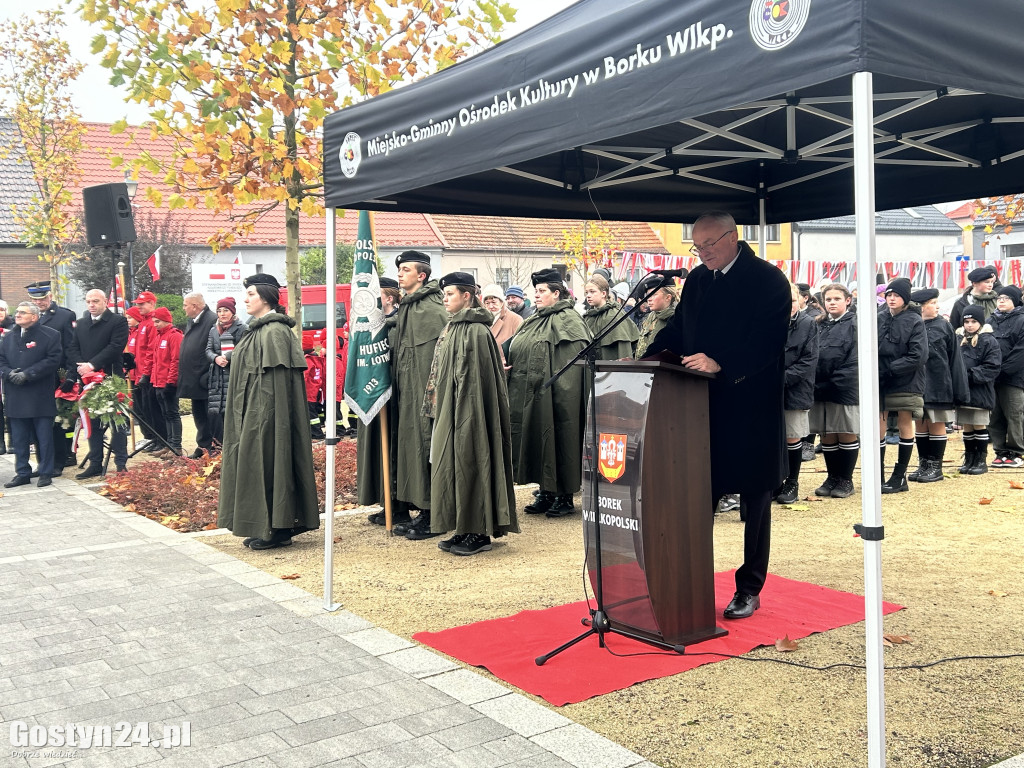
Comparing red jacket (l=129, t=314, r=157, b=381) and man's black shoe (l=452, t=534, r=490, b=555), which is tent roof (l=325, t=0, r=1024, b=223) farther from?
red jacket (l=129, t=314, r=157, b=381)

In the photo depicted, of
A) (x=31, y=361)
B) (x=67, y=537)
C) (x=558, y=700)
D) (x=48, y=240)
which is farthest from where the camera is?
(x=48, y=240)

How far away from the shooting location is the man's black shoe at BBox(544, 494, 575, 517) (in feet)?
29.1

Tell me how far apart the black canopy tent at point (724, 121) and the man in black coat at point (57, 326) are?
7.30 metres

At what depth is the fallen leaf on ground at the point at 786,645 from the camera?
15.9ft

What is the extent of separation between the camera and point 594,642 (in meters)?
5.16

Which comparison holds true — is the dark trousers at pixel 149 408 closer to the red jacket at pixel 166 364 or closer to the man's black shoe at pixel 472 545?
the red jacket at pixel 166 364

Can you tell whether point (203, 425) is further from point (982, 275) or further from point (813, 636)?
point (982, 275)

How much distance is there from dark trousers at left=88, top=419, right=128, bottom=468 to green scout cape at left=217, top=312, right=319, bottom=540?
5102 mm

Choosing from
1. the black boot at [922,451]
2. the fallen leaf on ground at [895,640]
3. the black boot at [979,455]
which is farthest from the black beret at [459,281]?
the black boot at [979,455]

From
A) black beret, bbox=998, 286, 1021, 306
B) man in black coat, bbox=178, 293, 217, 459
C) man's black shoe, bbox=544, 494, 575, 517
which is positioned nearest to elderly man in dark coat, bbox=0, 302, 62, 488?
man in black coat, bbox=178, 293, 217, 459

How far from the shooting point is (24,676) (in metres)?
4.84

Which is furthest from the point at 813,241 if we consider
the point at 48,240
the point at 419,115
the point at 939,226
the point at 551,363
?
Answer: the point at 419,115

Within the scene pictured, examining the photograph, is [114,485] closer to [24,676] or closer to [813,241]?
[24,676]

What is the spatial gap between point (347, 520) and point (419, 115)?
15.2 feet
